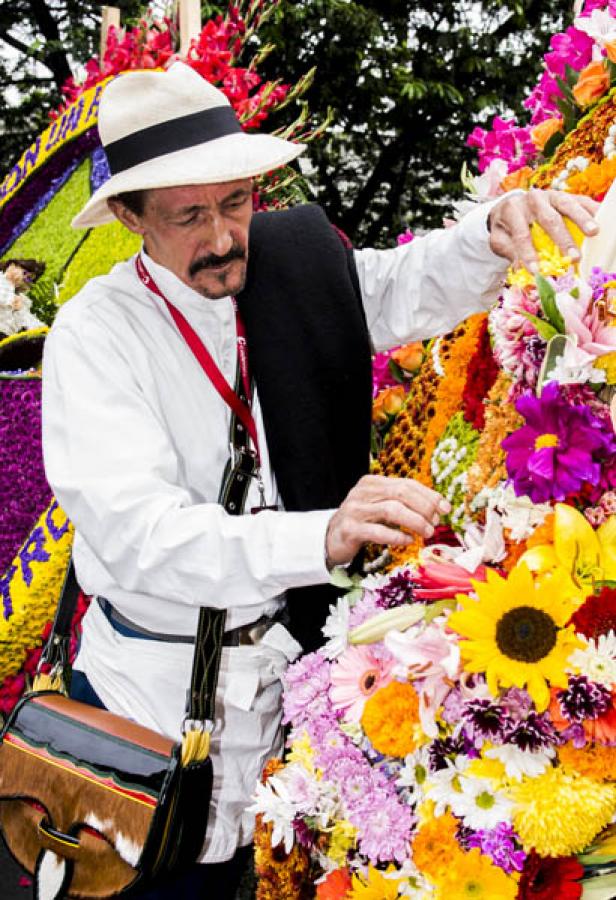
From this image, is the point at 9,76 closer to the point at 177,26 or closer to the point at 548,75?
the point at 177,26

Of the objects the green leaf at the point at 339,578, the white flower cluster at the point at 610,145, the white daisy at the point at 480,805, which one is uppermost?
the white flower cluster at the point at 610,145

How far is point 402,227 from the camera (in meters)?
11.6

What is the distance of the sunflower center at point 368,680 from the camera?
1407 millimetres

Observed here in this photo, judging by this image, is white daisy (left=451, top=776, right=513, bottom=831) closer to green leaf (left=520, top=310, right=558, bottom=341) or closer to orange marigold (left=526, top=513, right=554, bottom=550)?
orange marigold (left=526, top=513, right=554, bottom=550)

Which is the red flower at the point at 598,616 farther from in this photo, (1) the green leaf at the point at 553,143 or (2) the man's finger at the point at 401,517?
(1) the green leaf at the point at 553,143

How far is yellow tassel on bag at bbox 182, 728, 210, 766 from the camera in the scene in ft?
5.39

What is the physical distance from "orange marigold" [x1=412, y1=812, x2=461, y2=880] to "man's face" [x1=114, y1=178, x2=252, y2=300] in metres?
1.07

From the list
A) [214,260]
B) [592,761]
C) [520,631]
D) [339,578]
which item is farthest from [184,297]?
[592,761]

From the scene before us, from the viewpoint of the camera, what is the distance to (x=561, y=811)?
116 cm

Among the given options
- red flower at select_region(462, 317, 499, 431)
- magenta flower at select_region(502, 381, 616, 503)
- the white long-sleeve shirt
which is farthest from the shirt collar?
magenta flower at select_region(502, 381, 616, 503)

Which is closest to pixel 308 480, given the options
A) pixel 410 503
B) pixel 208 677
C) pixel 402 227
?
pixel 208 677

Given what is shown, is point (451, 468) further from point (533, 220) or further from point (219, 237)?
point (219, 237)

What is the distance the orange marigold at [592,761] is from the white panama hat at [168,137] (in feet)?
3.78

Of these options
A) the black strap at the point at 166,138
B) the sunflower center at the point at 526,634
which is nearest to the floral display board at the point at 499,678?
the sunflower center at the point at 526,634
